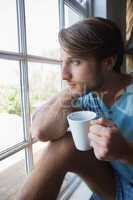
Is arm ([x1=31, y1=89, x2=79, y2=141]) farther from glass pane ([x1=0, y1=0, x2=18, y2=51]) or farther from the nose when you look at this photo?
glass pane ([x1=0, y1=0, x2=18, y2=51])

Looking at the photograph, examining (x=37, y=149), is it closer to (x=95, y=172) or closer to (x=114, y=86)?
(x=95, y=172)

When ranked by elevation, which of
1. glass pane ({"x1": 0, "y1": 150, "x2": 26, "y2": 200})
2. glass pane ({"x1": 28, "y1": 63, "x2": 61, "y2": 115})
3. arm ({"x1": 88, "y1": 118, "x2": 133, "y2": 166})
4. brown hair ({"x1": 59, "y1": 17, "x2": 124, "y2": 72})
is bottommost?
glass pane ({"x1": 0, "y1": 150, "x2": 26, "y2": 200})

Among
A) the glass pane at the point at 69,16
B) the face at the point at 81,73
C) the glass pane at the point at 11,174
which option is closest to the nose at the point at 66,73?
the face at the point at 81,73

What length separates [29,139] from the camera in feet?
3.28

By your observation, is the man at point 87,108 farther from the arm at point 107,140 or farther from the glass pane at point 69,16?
the glass pane at point 69,16

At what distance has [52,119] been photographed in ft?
2.62

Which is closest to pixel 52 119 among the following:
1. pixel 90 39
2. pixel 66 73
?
pixel 66 73

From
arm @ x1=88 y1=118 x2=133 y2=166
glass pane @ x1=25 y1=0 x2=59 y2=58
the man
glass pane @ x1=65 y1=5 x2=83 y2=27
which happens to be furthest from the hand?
glass pane @ x1=65 y1=5 x2=83 y2=27

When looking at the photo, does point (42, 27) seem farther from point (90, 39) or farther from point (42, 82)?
point (90, 39)

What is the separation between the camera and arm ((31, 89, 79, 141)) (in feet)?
2.57

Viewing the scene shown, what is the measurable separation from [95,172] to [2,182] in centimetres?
35

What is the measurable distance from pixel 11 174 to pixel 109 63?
0.57m

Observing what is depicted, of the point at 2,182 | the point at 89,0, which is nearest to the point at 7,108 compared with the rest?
the point at 2,182

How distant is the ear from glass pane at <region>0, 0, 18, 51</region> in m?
0.33
